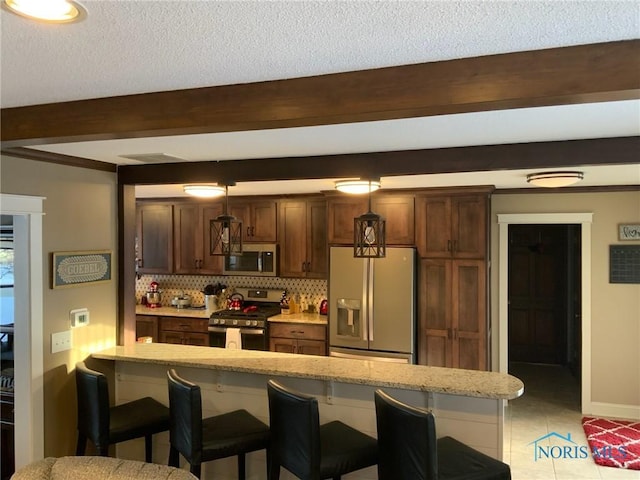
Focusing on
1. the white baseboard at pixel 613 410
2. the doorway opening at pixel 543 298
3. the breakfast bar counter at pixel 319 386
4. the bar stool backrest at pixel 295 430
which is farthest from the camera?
the doorway opening at pixel 543 298

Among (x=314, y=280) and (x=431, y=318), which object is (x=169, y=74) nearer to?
(x=431, y=318)

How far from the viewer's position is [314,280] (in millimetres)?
5949

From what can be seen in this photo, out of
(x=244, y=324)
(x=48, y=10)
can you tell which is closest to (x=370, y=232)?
(x=48, y=10)

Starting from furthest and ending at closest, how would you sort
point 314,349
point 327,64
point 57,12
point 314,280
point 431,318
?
point 314,280
point 314,349
point 431,318
point 327,64
point 57,12

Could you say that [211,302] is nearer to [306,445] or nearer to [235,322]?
[235,322]

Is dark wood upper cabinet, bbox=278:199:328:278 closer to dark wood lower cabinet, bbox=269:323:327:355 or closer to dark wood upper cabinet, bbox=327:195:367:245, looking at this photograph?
dark wood upper cabinet, bbox=327:195:367:245

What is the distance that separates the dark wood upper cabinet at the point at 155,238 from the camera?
6141 mm

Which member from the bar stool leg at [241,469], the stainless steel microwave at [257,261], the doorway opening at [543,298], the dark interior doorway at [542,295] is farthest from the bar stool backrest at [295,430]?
the dark interior doorway at [542,295]

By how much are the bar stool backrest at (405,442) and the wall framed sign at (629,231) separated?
374cm

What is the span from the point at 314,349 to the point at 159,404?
92.5 inches

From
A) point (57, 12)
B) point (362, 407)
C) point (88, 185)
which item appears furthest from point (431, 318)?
point (57, 12)

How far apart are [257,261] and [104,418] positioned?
3.11 metres

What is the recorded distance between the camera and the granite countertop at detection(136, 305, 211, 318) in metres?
5.79

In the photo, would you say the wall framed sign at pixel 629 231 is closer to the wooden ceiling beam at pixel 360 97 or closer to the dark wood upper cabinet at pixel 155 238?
the wooden ceiling beam at pixel 360 97
